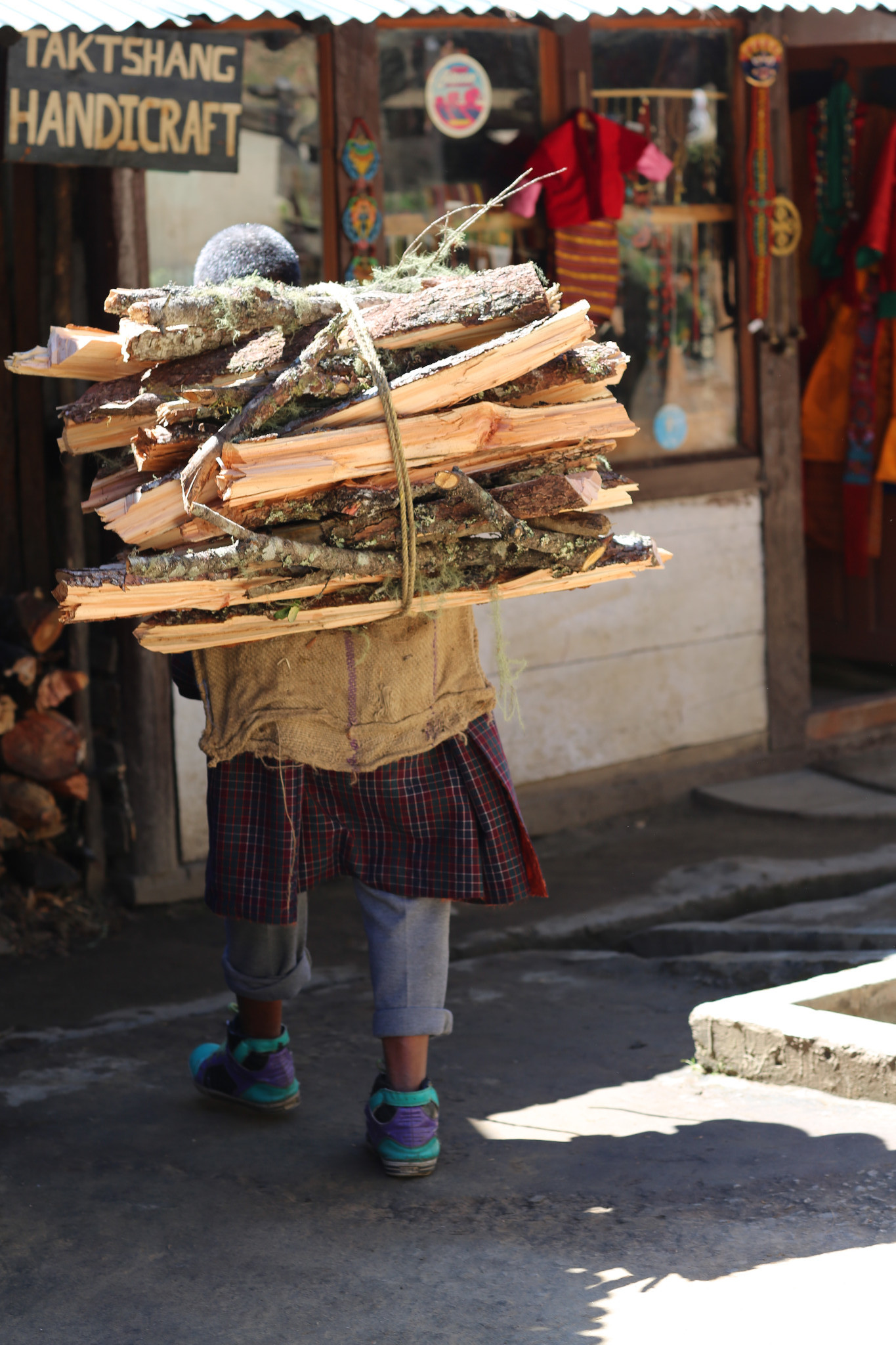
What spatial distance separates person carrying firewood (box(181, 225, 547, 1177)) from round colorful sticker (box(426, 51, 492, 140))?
2.59 meters

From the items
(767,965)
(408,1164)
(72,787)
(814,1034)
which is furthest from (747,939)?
(72,787)

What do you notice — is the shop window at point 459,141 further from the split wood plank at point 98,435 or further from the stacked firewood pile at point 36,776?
the split wood plank at point 98,435

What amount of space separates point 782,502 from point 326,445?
4010mm

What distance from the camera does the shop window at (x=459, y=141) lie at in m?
5.30

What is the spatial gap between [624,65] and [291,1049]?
3938mm

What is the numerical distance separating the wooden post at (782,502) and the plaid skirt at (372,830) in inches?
135

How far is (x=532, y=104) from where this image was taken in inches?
221

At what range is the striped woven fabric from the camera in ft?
18.4

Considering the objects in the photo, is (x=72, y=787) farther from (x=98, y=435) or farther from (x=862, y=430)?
(x=862, y=430)

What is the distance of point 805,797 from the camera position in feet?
19.7

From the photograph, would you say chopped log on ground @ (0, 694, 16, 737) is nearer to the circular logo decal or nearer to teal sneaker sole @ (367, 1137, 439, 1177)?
teal sneaker sole @ (367, 1137, 439, 1177)

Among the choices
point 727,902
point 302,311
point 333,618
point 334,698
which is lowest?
point 727,902

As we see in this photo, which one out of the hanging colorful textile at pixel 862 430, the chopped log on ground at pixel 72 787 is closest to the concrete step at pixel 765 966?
the chopped log on ground at pixel 72 787

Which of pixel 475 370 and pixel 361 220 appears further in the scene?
pixel 361 220
